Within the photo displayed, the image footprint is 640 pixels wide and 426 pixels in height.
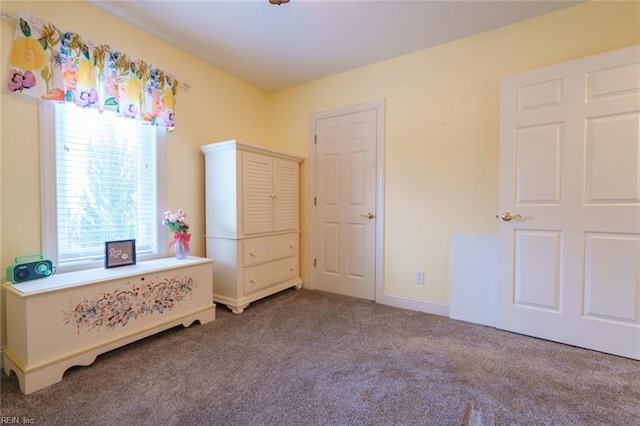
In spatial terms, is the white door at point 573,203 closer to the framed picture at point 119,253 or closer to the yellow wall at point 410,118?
the yellow wall at point 410,118

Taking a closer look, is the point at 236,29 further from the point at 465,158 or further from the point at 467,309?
the point at 467,309

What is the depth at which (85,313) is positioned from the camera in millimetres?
1692

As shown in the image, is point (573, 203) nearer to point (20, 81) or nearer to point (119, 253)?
point (119, 253)

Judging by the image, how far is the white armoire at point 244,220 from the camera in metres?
2.60

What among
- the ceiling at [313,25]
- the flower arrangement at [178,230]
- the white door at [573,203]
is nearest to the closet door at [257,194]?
the flower arrangement at [178,230]

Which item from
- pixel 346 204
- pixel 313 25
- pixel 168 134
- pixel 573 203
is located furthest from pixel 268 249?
pixel 573 203

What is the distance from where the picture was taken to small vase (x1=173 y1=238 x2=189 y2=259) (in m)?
2.41

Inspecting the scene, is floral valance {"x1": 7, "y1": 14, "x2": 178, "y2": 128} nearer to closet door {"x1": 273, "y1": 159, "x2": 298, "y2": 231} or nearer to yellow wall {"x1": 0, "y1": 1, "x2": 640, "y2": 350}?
yellow wall {"x1": 0, "y1": 1, "x2": 640, "y2": 350}

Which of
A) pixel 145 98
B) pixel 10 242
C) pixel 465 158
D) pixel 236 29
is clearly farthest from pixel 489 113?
pixel 10 242

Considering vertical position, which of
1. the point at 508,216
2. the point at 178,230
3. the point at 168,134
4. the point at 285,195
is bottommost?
the point at 178,230

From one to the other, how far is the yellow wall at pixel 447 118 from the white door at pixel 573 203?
0.66 ft

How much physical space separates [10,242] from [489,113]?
3520 millimetres

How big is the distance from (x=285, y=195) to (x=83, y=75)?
1.90 m

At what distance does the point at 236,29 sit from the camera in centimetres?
233
